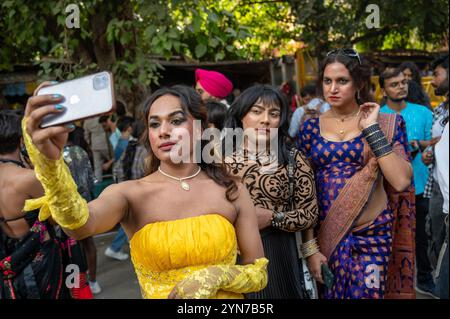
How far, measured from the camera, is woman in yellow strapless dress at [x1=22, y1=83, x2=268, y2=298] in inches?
69.9

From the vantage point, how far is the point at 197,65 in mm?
9984

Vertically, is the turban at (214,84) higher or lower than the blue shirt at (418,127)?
higher

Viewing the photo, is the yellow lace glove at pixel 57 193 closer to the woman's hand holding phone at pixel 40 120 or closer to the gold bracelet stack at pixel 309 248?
the woman's hand holding phone at pixel 40 120

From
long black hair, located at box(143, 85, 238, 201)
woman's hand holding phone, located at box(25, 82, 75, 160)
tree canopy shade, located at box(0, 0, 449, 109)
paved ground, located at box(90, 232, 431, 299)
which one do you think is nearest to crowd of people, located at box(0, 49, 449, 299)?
long black hair, located at box(143, 85, 238, 201)

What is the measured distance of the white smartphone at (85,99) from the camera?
127 cm

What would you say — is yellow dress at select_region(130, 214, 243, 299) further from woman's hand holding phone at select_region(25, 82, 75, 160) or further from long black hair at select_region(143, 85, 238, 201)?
woman's hand holding phone at select_region(25, 82, 75, 160)

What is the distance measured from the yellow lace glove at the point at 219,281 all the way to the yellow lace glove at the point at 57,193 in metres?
0.42

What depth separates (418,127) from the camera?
429 cm

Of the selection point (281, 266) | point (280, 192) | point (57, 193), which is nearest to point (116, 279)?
point (281, 266)

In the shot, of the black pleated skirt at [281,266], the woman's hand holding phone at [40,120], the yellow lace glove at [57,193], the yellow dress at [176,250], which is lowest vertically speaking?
the black pleated skirt at [281,266]

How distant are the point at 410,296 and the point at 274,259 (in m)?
0.89

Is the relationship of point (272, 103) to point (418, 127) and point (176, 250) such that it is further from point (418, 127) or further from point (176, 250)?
point (418, 127)

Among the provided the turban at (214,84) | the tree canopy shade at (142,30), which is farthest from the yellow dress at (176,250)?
the tree canopy shade at (142,30)
